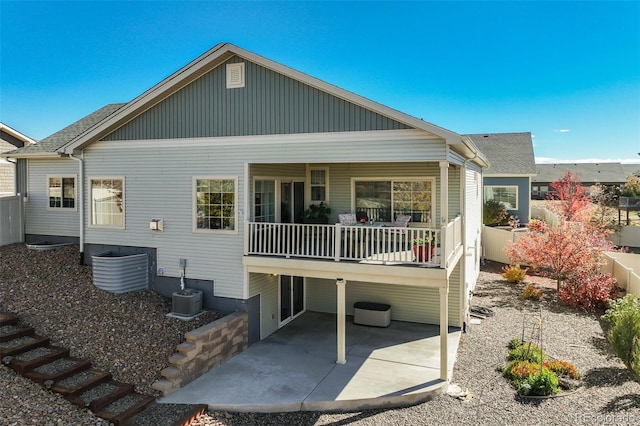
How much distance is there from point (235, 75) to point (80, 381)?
750cm

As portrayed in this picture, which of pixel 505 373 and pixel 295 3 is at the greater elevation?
pixel 295 3

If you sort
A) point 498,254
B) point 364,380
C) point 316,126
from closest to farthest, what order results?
point 364,380
point 316,126
point 498,254

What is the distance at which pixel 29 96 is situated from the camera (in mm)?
21922

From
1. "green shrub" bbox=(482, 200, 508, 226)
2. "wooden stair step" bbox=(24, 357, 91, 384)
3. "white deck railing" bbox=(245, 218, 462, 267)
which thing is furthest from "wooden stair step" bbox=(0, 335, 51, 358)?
"green shrub" bbox=(482, 200, 508, 226)

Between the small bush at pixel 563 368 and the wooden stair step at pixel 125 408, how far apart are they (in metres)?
8.02

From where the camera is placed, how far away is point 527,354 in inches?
378

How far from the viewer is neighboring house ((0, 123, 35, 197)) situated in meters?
17.1

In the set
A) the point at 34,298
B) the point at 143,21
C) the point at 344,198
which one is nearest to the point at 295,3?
the point at 143,21

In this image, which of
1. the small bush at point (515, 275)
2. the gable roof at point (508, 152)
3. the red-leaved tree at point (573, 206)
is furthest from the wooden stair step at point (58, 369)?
the gable roof at point (508, 152)

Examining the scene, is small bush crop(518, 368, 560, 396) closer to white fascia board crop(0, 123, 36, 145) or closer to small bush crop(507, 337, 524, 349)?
small bush crop(507, 337, 524, 349)

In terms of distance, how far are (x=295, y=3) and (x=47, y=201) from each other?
11403 mm

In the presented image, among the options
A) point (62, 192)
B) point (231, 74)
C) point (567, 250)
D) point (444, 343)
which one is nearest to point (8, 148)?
point (62, 192)

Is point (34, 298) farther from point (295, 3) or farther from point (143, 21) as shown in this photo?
point (295, 3)

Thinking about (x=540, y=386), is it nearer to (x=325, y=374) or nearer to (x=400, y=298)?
(x=325, y=374)
